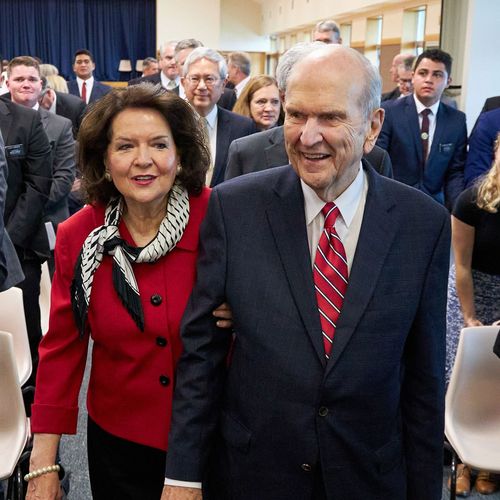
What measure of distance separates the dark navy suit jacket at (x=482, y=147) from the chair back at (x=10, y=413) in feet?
11.0

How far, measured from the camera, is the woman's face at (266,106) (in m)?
4.51

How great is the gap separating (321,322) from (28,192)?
2530 mm

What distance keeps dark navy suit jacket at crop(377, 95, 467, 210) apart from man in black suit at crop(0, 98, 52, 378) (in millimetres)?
2335

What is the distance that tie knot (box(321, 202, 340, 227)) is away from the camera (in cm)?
160

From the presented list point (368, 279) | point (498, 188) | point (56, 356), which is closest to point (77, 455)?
point (56, 356)

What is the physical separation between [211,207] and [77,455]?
2.36m

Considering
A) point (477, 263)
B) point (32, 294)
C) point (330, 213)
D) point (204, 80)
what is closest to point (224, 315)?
point (330, 213)

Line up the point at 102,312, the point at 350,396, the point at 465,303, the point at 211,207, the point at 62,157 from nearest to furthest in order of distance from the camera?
the point at 350,396 < the point at 211,207 < the point at 102,312 < the point at 465,303 < the point at 62,157

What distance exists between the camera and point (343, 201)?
162 cm

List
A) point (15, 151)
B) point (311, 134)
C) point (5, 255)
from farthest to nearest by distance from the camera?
point (15, 151) < point (5, 255) < point (311, 134)

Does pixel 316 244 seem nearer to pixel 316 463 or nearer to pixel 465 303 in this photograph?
pixel 316 463

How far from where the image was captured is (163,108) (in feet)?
6.05

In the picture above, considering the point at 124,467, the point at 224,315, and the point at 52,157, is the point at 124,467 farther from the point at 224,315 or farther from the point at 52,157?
the point at 52,157

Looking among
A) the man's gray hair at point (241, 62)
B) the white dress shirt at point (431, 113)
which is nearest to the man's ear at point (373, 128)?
the white dress shirt at point (431, 113)
